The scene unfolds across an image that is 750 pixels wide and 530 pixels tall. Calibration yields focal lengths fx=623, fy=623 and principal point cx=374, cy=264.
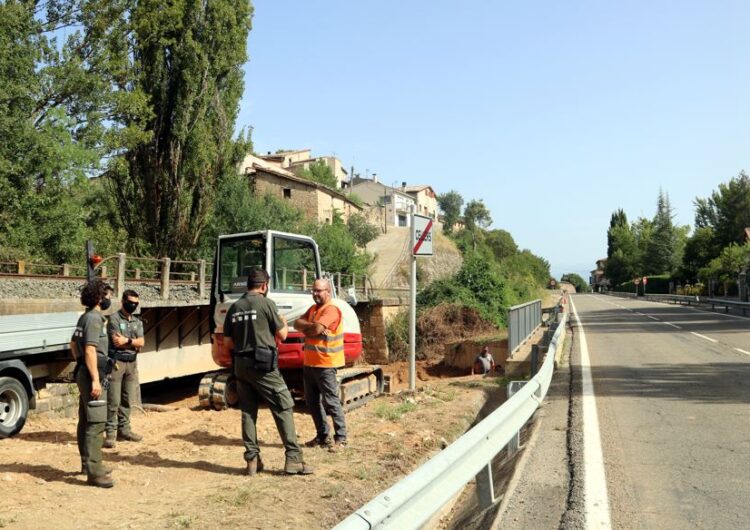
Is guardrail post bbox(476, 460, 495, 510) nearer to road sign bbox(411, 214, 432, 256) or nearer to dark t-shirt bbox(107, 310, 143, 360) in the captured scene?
dark t-shirt bbox(107, 310, 143, 360)

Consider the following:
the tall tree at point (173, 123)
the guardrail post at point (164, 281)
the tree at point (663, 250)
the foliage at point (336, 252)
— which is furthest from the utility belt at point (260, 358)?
the tree at point (663, 250)

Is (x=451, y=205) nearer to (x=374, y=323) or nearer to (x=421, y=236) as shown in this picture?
(x=374, y=323)

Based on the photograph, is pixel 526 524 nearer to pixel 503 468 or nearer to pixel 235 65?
pixel 503 468

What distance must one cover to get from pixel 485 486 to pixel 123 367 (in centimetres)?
500

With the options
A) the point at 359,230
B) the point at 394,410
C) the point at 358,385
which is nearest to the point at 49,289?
the point at 358,385

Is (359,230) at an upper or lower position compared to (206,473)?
upper

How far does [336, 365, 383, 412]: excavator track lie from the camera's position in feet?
34.2

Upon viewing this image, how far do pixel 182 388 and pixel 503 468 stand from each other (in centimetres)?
Answer: 2096

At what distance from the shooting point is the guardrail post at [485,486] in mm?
4527

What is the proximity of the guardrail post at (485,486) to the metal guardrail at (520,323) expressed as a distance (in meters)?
9.82

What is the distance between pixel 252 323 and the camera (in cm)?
581

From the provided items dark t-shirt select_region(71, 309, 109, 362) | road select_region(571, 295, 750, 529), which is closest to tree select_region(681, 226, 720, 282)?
road select_region(571, 295, 750, 529)

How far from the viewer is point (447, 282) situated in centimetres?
3434

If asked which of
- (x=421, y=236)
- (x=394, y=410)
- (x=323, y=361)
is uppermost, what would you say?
(x=421, y=236)
